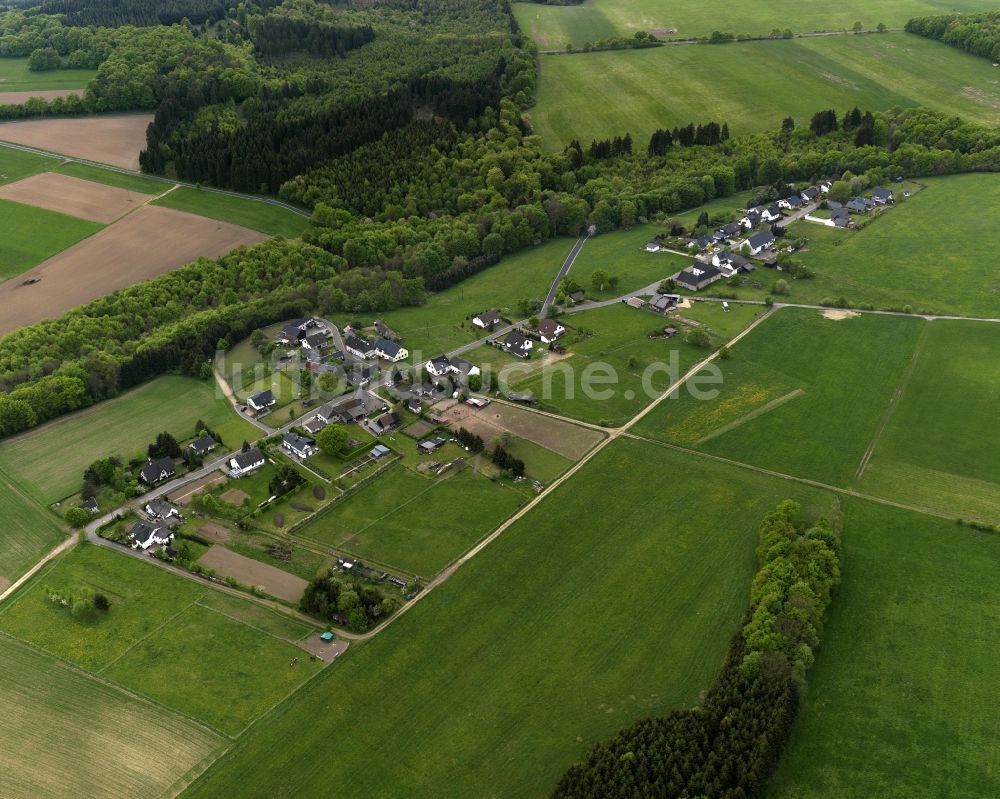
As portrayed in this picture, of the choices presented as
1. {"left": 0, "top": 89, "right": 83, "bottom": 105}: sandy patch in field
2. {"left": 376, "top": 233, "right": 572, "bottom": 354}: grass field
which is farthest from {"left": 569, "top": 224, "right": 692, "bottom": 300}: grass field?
{"left": 0, "top": 89, "right": 83, "bottom": 105}: sandy patch in field

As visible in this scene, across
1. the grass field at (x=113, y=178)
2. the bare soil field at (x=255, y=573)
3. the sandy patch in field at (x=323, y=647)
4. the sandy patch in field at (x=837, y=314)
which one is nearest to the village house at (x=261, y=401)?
the bare soil field at (x=255, y=573)

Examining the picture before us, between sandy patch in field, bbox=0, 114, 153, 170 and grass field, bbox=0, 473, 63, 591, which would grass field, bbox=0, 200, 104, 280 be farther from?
grass field, bbox=0, 473, 63, 591

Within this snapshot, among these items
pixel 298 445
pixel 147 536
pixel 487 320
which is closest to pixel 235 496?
pixel 298 445

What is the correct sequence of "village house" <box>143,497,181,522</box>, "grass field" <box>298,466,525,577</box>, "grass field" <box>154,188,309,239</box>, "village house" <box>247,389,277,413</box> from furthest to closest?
1. "grass field" <box>154,188,309,239</box>
2. "village house" <box>247,389,277,413</box>
3. "village house" <box>143,497,181,522</box>
4. "grass field" <box>298,466,525,577</box>

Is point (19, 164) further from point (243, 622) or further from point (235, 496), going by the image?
point (243, 622)

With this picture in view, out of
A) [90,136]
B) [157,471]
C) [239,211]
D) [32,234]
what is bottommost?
[157,471]

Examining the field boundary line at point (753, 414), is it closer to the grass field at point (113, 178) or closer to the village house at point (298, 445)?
the village house at point (298, 445)

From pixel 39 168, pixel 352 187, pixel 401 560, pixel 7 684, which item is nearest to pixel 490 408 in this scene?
pixel 401 560
